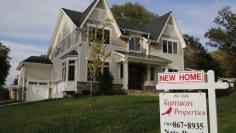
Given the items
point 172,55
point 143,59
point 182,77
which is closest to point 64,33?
point 143,59

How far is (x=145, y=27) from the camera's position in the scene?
35.6 m

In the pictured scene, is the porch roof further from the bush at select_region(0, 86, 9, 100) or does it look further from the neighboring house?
the bush at select_region(0, 86, 9, 100)

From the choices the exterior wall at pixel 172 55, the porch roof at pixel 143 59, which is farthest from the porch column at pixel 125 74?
the exterior wall at pixel 172 55

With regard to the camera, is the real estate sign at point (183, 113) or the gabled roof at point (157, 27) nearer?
the real estate sign at point (183, 113)

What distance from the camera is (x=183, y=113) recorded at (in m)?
5.48

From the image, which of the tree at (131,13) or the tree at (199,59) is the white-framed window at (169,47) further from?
the tree at (131,13)

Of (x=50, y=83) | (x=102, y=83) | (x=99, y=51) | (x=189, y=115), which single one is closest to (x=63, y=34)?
(x=50, y=83)

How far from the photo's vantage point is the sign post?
5.14 m

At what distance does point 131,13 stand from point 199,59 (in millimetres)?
17696

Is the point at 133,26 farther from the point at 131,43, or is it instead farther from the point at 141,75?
the point at 141,75

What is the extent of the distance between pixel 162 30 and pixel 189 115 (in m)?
27.2

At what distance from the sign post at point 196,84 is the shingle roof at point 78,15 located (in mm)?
22144

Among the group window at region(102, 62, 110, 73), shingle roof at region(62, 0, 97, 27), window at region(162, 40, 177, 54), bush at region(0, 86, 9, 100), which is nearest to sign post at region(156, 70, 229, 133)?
window at region(102, 62, 110, 73)

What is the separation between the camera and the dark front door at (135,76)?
29.8 meters
